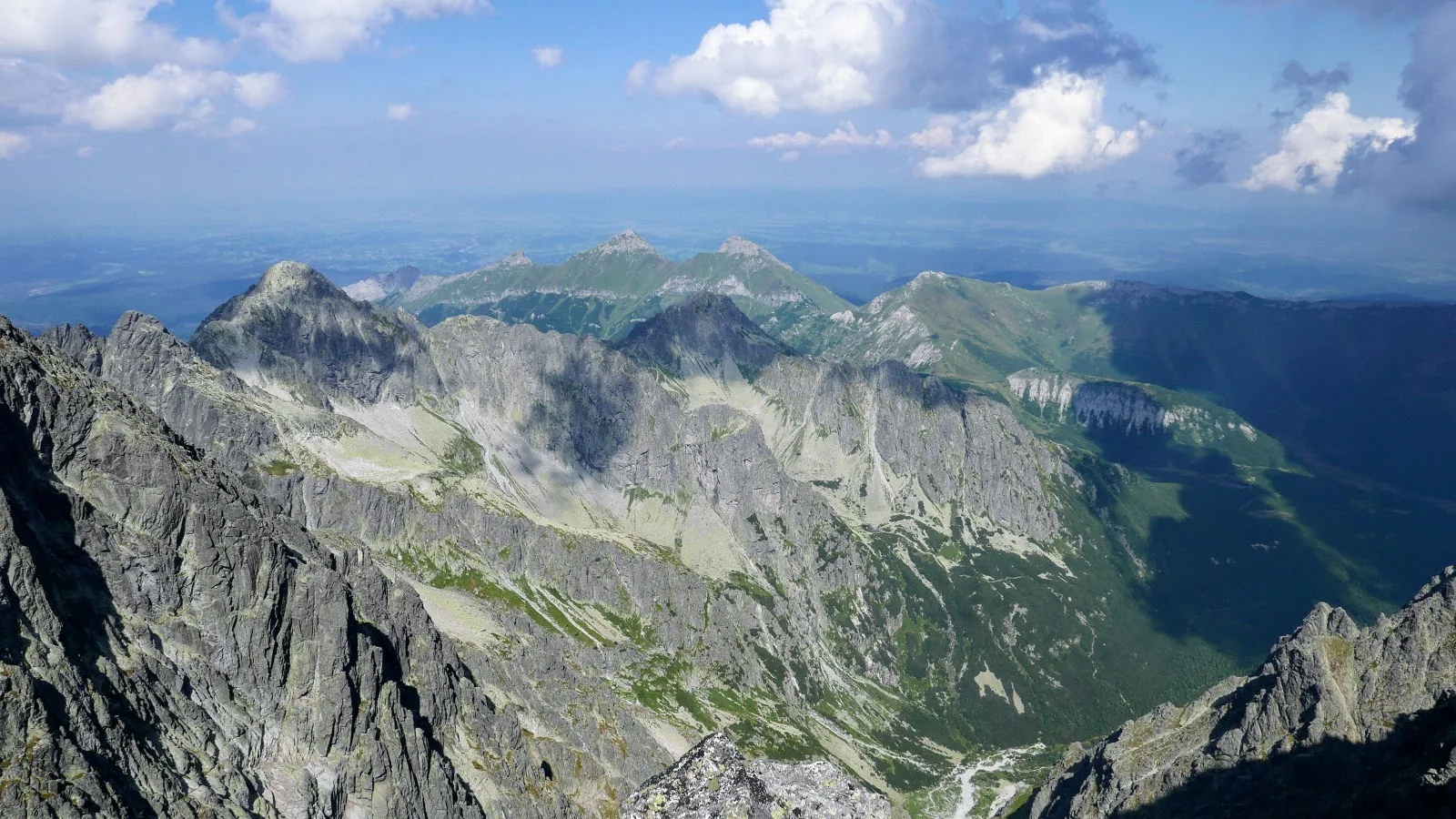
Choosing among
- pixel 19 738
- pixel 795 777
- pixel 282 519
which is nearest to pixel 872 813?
pixel 795 777

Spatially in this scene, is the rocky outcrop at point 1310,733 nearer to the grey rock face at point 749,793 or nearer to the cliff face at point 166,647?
the grey rock face at point 749,793

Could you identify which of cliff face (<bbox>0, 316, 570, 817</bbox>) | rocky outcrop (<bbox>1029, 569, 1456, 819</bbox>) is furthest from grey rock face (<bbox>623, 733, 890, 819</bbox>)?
rocky outcrop (<bbox>1029, 569, 1456, 819</bbox>)

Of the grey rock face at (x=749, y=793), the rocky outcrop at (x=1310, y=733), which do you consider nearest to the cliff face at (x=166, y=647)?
the grey rock face at (x=749, y=793)

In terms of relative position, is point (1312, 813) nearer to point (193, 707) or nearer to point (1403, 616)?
point (1403, 616)

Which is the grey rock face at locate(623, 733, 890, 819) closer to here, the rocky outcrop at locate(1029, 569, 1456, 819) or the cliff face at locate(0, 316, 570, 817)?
the cliff face at locate(0, 316, 570, 817)

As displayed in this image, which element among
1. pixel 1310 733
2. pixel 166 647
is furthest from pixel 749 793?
pixel 1310 733
